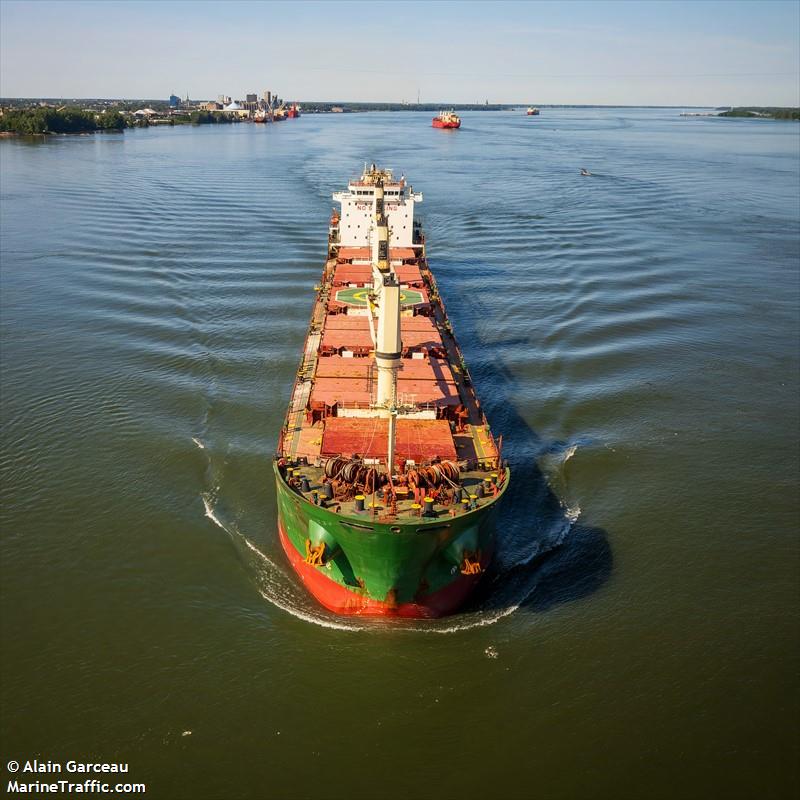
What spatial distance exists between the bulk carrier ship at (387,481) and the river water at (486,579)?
1.51 metres

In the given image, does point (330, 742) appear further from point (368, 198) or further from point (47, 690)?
point (368, 198)

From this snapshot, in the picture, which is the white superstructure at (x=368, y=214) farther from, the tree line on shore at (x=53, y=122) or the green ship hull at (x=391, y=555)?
the tree line on shore at (x=53, y=122)

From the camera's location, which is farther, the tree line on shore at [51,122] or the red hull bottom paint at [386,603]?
the tree line on shore at [51,122]

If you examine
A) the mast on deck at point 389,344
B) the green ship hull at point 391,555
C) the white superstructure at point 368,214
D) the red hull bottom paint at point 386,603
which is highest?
the white superstructure at point 368,214

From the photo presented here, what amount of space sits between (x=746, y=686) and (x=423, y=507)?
1087 centimetres

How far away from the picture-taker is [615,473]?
29469 millimetres

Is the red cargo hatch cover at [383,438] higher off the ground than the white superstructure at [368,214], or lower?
lower

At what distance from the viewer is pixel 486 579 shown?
23078 mm

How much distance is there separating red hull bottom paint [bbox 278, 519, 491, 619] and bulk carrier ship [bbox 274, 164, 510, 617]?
0.04 meters

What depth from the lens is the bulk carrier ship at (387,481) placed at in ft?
65.6

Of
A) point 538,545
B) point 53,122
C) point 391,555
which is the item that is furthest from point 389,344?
point 53,122

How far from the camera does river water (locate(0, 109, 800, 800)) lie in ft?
58.1

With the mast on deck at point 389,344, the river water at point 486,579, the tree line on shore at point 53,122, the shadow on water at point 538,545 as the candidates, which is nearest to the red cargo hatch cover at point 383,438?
the mast on deck at point 389,344

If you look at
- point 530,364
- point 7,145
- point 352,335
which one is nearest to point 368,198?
point 530,364
